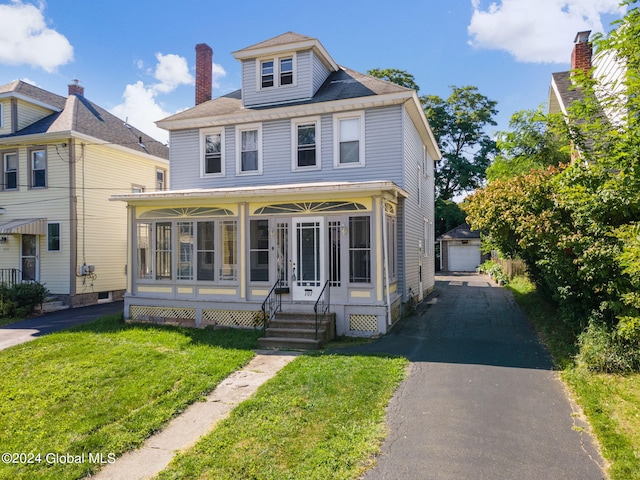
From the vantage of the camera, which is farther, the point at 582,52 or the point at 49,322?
the point at 582,52

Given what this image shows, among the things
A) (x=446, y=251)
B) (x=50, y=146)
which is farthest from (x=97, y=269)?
(x=446, y=251)

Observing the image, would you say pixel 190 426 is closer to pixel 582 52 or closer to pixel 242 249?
pixel 242 249

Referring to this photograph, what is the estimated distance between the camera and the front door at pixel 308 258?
419 inches

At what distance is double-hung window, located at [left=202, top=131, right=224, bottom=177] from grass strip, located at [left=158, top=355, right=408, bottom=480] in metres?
8.58

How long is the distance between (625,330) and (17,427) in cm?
881

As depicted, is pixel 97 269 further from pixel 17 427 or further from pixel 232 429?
pixel 232 429

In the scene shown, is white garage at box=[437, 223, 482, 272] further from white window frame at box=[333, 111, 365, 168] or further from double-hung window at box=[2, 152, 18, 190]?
double-hung window at box=[2, 152, 18, 190]

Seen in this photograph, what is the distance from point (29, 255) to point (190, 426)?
1476 centimetres

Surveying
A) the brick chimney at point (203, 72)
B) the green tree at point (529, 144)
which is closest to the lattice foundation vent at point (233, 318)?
the brick chimney at point (203, 72)

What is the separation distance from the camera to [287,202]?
430 inches

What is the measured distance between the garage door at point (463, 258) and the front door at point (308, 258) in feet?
74.8

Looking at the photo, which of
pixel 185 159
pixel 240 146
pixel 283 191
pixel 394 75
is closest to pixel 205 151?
pixel 185 159

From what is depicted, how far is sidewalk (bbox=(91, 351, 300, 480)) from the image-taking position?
4.71 m

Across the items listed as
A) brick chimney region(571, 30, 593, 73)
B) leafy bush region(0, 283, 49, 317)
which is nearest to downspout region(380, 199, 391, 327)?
brick chimney region(571, 30, 593, 73)
